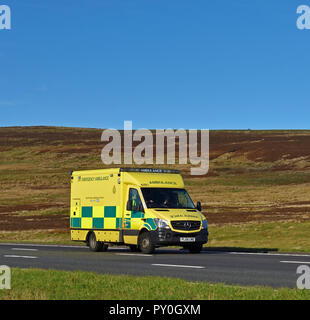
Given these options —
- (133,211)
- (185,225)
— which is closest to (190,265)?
(185,225)

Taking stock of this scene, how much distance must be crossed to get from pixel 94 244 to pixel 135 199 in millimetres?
3251

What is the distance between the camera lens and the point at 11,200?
78.7 metres

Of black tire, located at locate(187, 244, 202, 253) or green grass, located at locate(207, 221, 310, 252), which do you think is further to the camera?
green grass, located at locate(207, 221, 310, 252)

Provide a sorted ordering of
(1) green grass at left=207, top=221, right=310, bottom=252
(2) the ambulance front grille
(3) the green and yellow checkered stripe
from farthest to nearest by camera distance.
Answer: (1) green grass at left=207, top=221, right=310, bottom=252 < (3) the green and yellow checkered stripe < (2) the ambulance front grille

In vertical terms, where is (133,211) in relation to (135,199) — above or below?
below

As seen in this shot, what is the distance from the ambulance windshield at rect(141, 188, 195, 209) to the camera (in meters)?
25.2

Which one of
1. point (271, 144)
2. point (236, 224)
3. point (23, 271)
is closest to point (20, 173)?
point (271, 144)

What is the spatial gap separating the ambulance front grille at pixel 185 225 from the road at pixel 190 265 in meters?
0.98

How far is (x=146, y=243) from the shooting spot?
24.7 m

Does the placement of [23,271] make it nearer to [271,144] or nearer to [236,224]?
[236,224]
